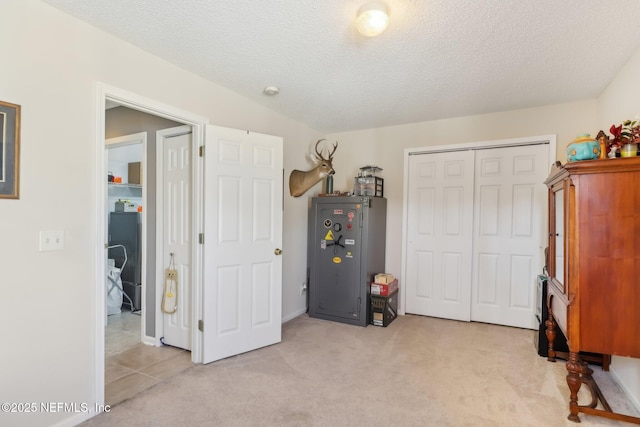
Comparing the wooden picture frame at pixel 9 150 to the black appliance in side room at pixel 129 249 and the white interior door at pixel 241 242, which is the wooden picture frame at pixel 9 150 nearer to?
the white interior door at pixel 241 242

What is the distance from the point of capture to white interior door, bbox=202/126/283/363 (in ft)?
9.02

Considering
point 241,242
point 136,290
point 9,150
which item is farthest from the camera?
point 136,290

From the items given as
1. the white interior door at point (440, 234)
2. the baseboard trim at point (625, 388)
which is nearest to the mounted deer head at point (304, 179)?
the white interior door at point (440, 234)

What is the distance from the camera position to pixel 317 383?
2.42 metres

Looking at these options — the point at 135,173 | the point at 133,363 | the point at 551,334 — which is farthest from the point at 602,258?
the point at 135,173

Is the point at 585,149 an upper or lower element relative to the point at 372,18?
lower

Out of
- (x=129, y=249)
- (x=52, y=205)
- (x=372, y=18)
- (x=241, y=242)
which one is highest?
(x=372, y=18)

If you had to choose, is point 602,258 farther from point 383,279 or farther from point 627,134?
point 383,279

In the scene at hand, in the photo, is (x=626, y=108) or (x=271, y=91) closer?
(x=626, y=108)

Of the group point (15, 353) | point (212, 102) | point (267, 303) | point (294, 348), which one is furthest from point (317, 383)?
point (212, 102)

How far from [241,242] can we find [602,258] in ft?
→ 8.47

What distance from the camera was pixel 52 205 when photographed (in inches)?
72.7

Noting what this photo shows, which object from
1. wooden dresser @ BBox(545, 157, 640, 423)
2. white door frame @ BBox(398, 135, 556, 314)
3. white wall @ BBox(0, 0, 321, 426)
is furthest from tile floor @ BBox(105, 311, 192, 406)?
wooden dresser @ BBox(545, 157, 640, 423)

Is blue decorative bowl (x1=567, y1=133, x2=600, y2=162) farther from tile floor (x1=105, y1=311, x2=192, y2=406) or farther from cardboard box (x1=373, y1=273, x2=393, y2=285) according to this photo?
tile floor (x1=105, y1=311, x2=192, y2=406)
